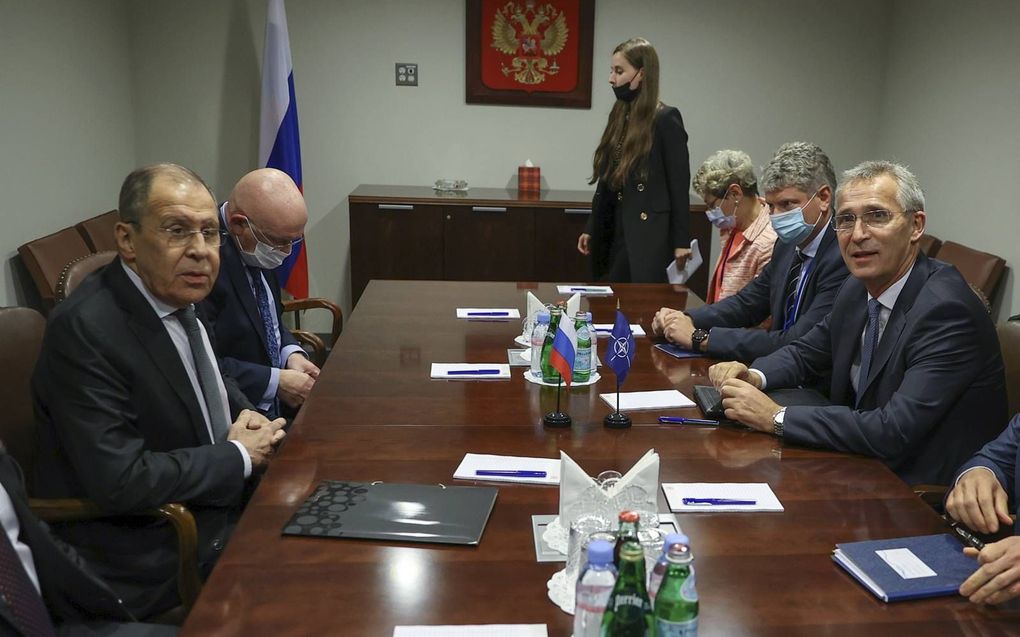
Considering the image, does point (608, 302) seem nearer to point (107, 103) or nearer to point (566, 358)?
point (566, 358)

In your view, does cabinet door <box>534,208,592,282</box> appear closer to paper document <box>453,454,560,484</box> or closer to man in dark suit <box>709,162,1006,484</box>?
man in dark suit <box>709,162,1006,484</box>

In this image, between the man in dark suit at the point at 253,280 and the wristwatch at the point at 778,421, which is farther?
the man in dark suit at the point at 253,280

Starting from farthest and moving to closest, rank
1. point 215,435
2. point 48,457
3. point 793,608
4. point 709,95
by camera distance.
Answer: point 709,95 < point 215,435 < point 48,457 < point 793,608

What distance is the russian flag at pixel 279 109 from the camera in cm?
536

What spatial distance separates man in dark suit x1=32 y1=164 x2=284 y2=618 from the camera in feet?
5.84

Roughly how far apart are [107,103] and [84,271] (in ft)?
8.10

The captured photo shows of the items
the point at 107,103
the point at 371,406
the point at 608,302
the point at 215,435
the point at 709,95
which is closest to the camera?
the point at 215,435

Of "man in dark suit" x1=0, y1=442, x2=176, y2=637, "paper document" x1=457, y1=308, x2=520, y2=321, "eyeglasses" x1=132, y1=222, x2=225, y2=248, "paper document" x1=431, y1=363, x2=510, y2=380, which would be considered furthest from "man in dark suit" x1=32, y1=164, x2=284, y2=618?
"paper document" x1=457, y1=308, x2=520, y2=321

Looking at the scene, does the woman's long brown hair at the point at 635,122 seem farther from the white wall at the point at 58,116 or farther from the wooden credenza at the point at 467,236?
the white wall at the point at 58,116

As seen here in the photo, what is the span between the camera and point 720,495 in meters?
1.77

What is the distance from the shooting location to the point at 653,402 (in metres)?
2.35

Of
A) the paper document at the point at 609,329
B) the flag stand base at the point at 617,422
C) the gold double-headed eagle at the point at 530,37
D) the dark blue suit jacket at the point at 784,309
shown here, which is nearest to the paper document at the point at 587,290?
the paper document at the point at 609,329

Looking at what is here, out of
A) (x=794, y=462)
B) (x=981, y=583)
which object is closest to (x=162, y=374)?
(x=794, y=462)

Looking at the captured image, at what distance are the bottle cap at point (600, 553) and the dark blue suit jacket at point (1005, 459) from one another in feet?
4.00
